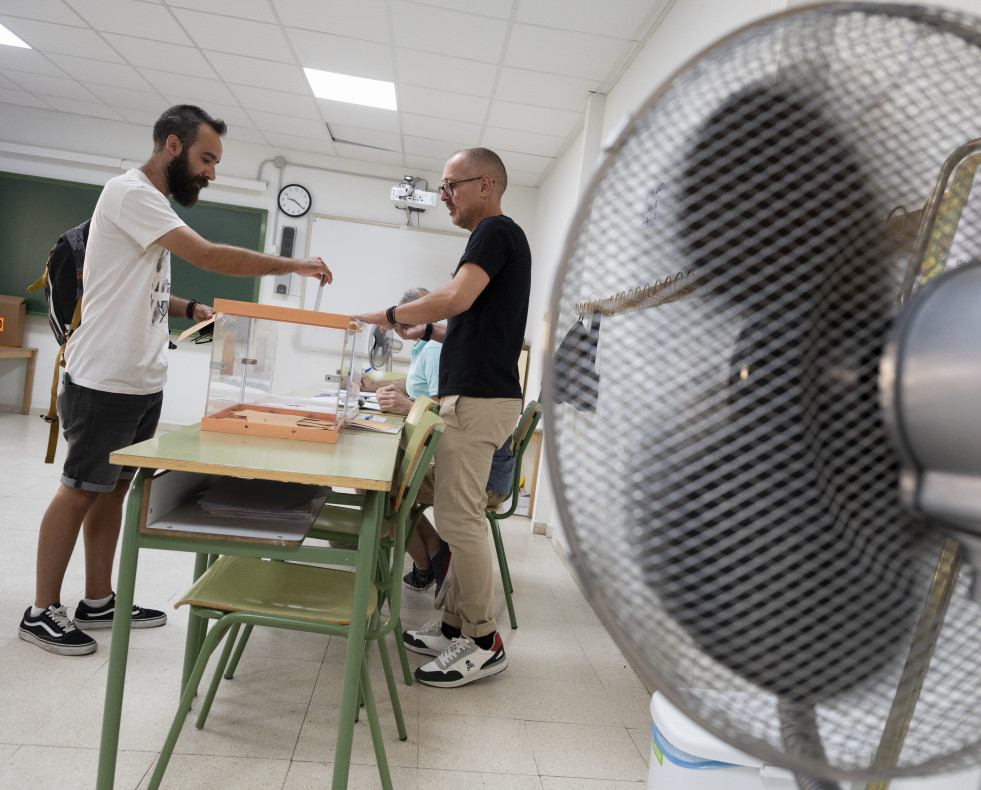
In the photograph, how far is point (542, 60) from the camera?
386 cm

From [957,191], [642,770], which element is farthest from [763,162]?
[642,770]

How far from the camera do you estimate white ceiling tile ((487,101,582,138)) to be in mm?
4559

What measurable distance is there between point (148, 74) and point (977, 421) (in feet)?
18.5

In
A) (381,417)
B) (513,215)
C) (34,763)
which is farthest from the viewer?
(513,215)

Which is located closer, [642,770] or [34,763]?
[34,763]

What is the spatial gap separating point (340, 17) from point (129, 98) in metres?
2.72

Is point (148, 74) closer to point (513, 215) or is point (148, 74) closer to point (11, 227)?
point (11, 227)

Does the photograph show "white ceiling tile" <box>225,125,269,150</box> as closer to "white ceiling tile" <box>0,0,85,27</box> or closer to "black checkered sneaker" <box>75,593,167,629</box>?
"white ceiling tile" <box>0,0,85,27</box>

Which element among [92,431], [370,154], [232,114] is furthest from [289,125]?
[92,431]

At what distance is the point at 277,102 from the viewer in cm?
504

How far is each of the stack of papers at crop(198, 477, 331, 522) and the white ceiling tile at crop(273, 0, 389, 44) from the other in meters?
2.69

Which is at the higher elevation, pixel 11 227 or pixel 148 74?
pixel 148 74

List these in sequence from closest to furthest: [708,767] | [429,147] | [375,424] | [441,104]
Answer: [708,767]
[375,424]
[441,104]
[429,147]

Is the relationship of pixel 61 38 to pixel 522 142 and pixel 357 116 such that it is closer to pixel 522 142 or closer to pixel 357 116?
pixel 357 116
